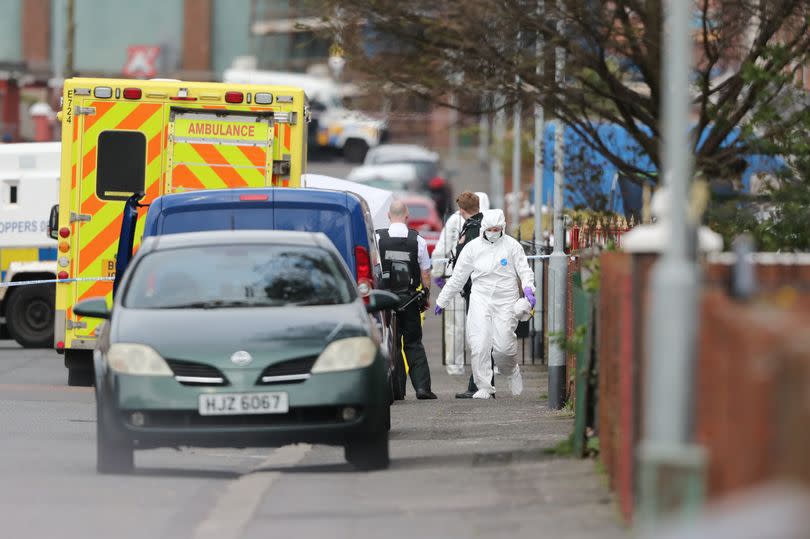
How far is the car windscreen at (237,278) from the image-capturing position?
11.2 m

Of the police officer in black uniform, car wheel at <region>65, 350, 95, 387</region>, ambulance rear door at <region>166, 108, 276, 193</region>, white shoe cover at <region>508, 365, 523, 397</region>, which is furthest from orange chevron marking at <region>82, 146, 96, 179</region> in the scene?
white shoe cover at <region>508, 365, 523, 397</region>

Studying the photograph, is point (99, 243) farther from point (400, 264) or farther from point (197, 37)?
point (197, 37)

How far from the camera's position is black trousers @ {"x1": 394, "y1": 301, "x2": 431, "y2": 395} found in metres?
17.0

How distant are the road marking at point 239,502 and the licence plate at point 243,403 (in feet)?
1.26

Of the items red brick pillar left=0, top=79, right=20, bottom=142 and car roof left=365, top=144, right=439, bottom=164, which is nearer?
car roof left=365, top=144, right=439, bottom=164

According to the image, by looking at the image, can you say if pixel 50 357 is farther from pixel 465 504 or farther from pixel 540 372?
A: pixel 465 504

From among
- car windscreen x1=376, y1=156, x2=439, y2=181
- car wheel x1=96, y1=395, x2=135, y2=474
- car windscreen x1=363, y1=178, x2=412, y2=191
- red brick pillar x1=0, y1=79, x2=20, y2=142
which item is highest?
red brick pillar x1=0, y1=79, x2=20, y2=142

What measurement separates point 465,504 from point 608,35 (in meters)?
7.72

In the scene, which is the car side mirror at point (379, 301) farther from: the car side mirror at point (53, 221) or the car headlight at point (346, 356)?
the car side mirror at point (53, 221)

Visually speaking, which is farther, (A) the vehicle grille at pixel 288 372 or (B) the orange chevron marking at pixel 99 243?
(B) the orange chevron marking at pixel 99 243

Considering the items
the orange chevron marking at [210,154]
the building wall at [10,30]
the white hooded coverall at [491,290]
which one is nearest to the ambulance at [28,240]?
the orange chevron marking at [210,154]

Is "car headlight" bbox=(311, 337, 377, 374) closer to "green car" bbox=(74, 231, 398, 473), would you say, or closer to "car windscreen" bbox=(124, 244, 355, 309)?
"green car" bbox=(74, 231, 398, 473)

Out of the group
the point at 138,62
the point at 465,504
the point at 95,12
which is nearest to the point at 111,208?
the point at 465,504

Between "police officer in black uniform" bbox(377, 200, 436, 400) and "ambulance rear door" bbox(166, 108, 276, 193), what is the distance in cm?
122
